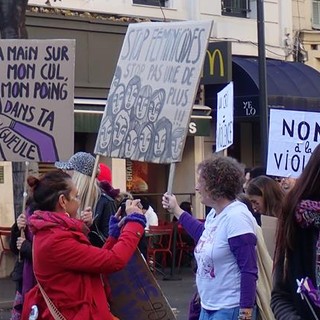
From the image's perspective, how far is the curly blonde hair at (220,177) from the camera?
5199 mm

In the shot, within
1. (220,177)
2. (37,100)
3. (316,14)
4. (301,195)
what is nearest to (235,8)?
(316,14)

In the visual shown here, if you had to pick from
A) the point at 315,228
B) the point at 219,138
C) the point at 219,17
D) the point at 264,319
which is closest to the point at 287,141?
the point at 219,138

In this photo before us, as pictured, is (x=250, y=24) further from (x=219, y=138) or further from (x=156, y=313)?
(x=156, y=313)

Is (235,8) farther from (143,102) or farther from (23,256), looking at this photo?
(23,256)

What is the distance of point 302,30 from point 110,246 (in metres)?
15.3

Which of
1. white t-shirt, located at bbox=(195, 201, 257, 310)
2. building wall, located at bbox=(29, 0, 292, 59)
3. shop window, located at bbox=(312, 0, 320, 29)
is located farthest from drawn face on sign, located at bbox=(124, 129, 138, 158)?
shop window, located at bbox=(312, 0, 320, 29)

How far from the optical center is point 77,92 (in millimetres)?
16406

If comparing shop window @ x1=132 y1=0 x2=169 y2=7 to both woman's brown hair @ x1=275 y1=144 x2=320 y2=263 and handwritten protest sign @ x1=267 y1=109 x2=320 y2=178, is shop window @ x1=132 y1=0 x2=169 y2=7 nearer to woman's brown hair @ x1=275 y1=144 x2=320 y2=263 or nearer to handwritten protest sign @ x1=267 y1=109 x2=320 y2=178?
handwritten protest sign @ x1=267 y1=109 x2=320 y2=178

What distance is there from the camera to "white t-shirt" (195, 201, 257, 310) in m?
5.07

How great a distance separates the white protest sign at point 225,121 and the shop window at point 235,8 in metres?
9.67

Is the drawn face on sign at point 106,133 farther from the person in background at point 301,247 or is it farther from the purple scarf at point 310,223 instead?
the purple scarf at point 310,223

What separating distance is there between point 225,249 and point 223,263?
73 mm

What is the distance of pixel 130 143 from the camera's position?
6.37 metres

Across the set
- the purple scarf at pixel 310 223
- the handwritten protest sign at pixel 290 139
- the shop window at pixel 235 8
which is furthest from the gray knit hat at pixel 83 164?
the shop window at pixel 235 8
